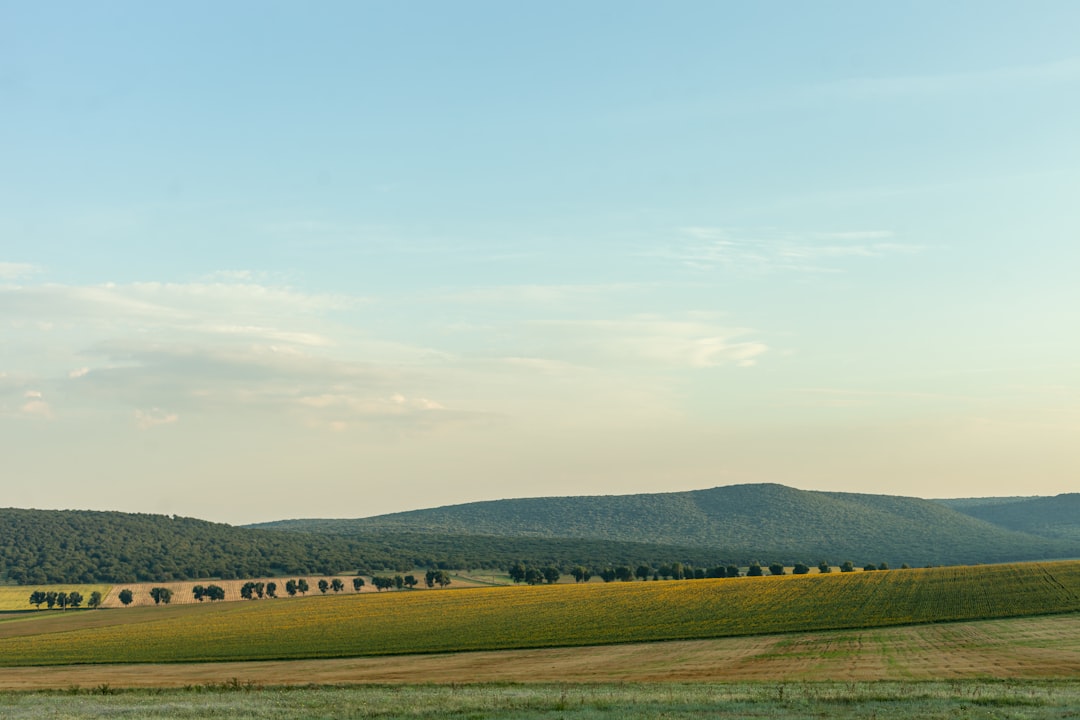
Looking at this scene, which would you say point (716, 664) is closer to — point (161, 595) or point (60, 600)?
point (161, 595)

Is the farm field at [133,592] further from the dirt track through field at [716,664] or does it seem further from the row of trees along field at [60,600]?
the dirt track through field at [716,664]

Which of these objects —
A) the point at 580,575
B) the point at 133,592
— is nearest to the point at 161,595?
the point at 133,592

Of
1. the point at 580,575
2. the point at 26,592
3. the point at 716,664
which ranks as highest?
the point at 716,664

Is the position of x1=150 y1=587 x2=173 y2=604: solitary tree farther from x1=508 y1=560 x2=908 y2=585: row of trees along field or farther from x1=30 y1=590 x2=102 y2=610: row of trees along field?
x1=508 y1=560 x2=908 y2=585: row of trees along field

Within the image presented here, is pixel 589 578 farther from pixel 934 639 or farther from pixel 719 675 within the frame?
pixel 719 675

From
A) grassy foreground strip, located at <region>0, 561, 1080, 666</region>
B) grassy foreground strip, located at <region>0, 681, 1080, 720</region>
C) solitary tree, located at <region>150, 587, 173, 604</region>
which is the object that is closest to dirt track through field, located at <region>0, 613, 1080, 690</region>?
grassy foreground strip, located at <region>0, 561, 1080, 666</region>

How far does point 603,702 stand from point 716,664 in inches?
901

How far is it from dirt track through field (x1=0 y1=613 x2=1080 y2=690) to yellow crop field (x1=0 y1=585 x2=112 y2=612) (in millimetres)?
111527

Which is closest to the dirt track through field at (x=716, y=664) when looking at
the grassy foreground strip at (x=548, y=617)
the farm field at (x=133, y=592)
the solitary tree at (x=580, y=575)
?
the grassy foreground strip at (x=548, y=617)

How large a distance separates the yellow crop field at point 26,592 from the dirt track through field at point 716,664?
11153cm

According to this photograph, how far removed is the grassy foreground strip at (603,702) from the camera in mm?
33062

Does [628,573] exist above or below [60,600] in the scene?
above

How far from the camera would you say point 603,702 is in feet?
123

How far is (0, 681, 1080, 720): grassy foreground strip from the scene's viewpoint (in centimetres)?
3306
